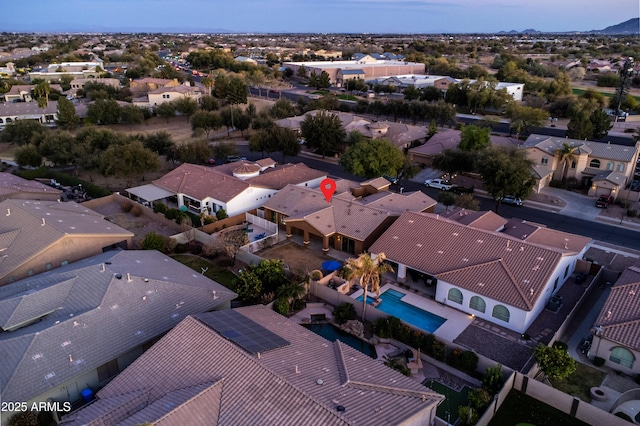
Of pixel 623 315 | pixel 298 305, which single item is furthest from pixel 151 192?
pixel 623 315

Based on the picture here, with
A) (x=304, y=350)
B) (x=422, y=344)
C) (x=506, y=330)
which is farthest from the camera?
(x=506, y=330)

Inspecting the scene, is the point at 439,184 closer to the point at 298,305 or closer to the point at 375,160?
the point at 375,160

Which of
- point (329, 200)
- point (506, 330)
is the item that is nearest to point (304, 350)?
point (506, 330)

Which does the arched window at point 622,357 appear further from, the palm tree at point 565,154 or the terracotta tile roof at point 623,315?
the palm tree at point 565,154

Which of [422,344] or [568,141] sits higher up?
[568,141]

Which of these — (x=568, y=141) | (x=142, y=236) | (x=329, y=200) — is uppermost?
(x=568, y=141)

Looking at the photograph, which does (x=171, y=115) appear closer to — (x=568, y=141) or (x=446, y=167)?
(x=446, y=167)
